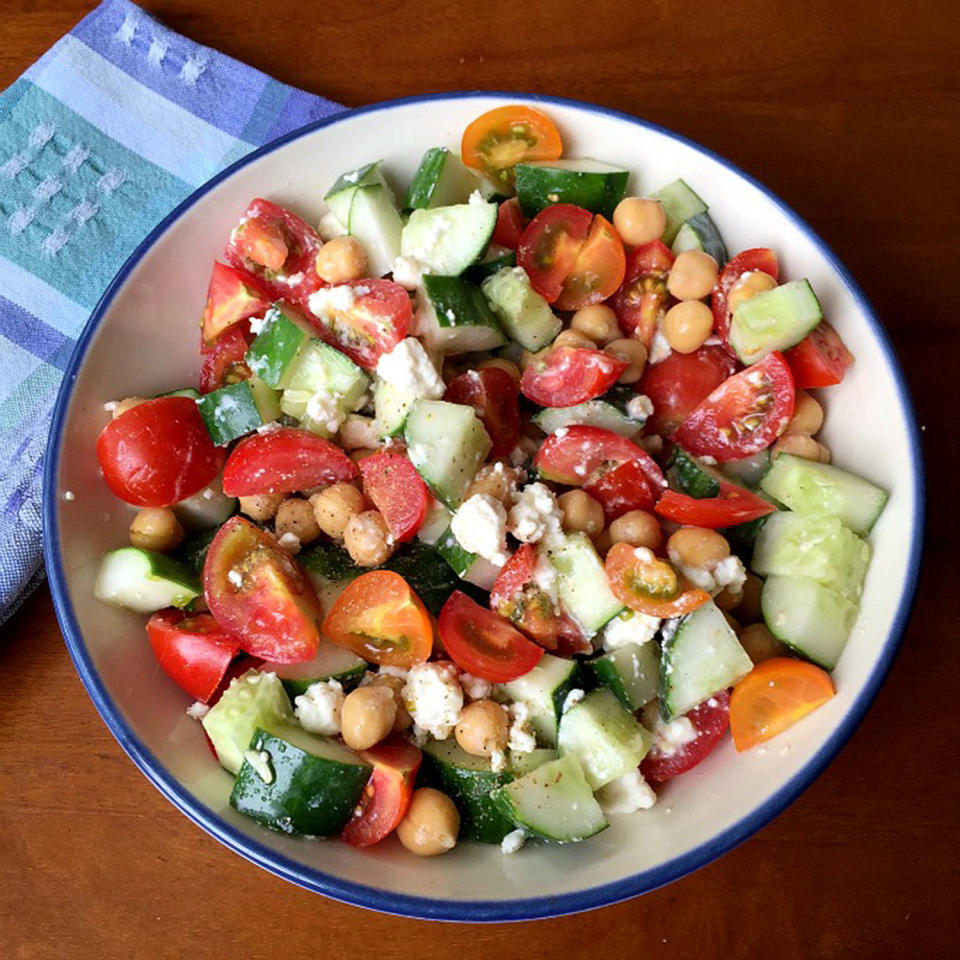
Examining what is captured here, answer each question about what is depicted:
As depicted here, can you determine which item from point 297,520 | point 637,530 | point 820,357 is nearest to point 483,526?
point 637,530

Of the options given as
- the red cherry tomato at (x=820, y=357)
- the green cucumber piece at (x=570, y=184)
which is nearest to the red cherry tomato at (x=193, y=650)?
the green cucumber piece at (x=570, y=184)

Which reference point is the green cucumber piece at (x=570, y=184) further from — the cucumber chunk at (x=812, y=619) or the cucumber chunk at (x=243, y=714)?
the cucumber chunk at (x=243, y=714)

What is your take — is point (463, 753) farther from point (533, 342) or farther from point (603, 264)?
point (603, 264)

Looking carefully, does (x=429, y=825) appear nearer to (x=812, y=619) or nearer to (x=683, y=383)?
(x=812, y=619)

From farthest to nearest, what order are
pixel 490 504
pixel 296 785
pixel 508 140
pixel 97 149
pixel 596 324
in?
pixel 97 149
pixel 508 140
pixel 596 324
pixel 490 504
pixel 296 785

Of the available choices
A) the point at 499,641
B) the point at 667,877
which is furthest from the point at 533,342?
the point at 667,877
